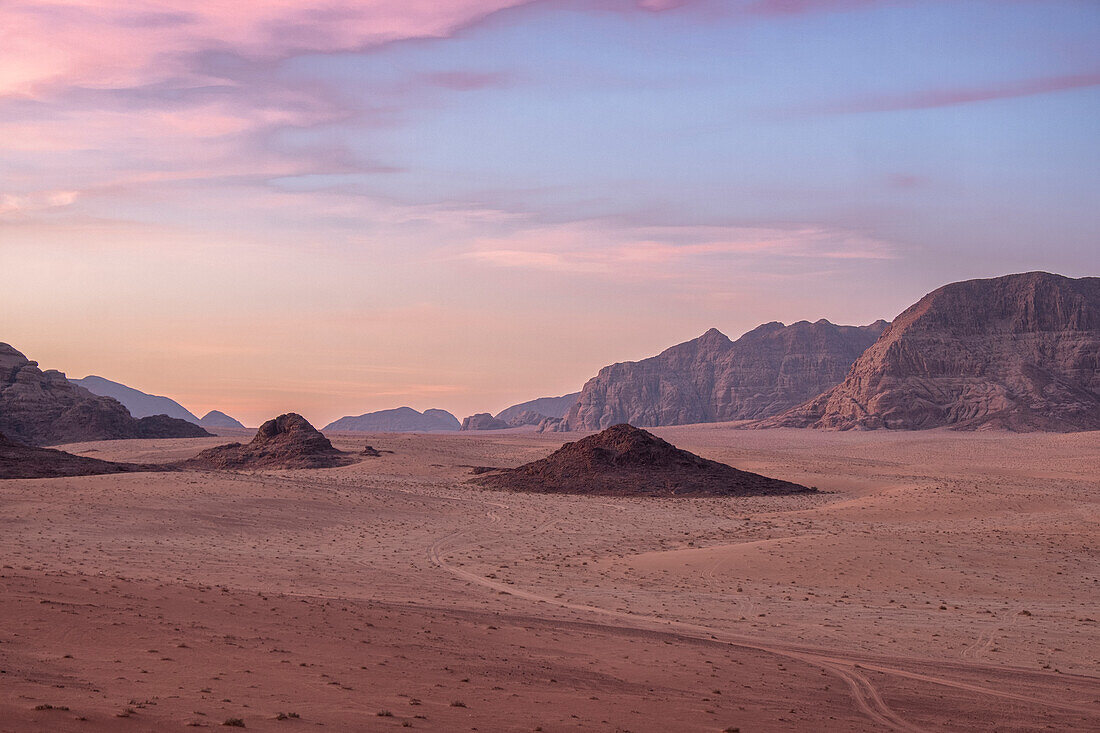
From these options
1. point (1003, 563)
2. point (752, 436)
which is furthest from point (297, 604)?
point (752, 436)

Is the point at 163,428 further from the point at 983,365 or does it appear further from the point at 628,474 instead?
the point at 983,365

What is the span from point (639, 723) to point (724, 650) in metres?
5.46

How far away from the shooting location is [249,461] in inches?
2655

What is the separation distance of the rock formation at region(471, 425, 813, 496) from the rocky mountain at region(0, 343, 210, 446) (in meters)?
64.7

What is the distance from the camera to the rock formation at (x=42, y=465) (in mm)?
45531

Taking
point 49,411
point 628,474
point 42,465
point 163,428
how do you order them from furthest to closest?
point 163,428, point 49,411, point 628,474, point 42,465

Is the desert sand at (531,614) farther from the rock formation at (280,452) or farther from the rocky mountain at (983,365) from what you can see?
the rocky mountain at (983,365)

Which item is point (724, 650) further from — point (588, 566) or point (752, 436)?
point (752, 436)

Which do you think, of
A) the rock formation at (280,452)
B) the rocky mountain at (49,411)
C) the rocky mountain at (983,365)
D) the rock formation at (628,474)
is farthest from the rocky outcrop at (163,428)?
the rocky mountain at (983,365)

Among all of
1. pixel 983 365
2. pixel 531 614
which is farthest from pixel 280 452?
pixel 983 365

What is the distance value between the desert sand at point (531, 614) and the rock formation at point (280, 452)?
76.3 feet

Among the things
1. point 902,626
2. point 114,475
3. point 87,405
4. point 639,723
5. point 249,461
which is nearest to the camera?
point 639,723

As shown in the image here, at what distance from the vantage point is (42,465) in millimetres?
47562

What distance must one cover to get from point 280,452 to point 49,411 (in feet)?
167
